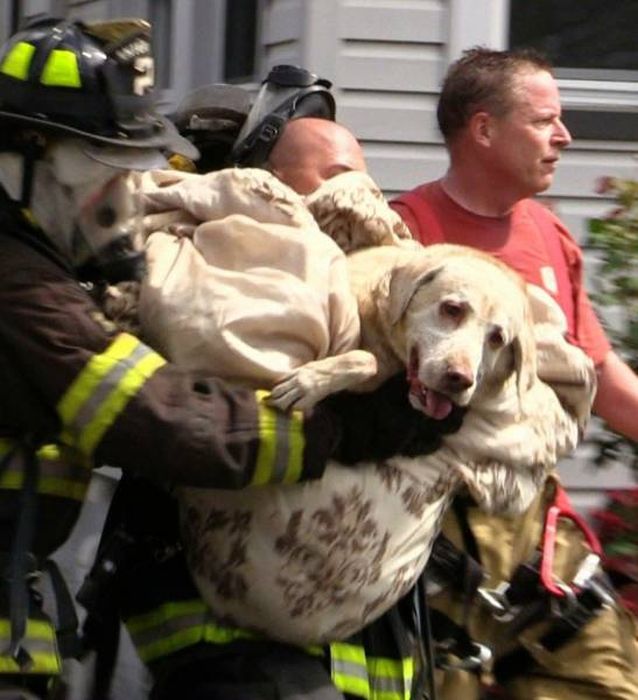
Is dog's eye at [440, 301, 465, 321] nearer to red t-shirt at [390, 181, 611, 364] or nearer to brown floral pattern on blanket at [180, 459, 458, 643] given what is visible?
brown floral pattern on blanket at [180, 459, 458, 643]

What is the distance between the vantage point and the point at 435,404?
3318mm

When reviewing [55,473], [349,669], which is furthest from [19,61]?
[349,669]

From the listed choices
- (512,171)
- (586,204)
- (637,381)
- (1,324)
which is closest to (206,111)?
(512,171)

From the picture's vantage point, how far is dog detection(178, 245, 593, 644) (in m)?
3.36

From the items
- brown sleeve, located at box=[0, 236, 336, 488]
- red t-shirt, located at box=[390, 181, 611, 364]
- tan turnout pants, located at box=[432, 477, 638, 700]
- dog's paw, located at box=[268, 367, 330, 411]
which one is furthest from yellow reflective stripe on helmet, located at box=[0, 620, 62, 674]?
red t-shirt, located at box=[390, 181, 611, 364]

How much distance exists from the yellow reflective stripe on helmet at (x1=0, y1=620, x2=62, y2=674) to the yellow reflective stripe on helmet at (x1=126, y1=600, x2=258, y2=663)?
0.77ft

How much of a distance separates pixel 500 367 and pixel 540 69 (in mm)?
1409

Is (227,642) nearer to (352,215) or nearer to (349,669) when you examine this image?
(349,669)

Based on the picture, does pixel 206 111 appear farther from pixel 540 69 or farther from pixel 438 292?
pixel 438 292

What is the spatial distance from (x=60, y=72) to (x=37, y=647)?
0.99m

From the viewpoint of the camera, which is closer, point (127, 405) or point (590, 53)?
point (127, 405)

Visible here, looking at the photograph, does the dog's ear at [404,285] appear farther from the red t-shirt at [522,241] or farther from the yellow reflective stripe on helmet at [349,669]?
the red t-shirt at [522,241]

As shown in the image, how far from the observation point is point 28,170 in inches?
133

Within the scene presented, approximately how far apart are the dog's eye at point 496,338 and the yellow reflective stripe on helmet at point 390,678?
0.69m
